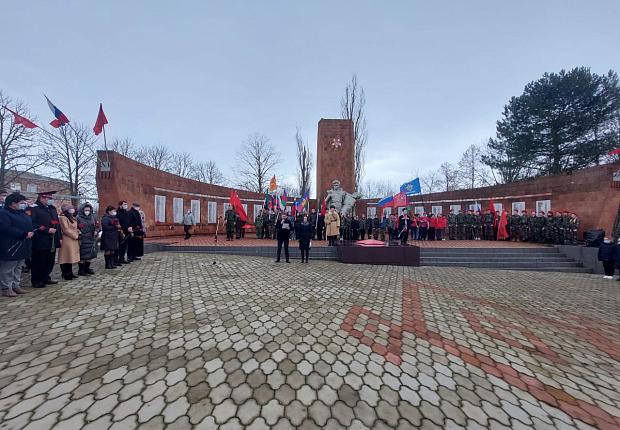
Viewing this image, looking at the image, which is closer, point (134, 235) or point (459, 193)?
point (134, 235)

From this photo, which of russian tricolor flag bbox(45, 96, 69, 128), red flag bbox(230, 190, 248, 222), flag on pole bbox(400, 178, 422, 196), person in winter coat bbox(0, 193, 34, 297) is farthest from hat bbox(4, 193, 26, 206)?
flag on pole bbox(400, 178, 422, 196)

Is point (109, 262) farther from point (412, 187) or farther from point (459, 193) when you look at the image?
point (459, 193)

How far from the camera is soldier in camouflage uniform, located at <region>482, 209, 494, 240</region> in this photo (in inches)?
650

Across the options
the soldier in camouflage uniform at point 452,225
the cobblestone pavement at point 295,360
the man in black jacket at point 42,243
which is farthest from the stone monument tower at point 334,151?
the man in black jacket at point 42,243

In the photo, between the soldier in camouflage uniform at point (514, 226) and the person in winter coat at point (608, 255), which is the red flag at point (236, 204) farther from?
the soldier in camouflage uniform at point (514, 226)

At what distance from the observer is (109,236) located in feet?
22.4

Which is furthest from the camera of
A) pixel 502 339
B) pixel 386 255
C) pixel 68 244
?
pixel 386 255

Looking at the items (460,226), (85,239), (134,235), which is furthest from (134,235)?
(460,226)

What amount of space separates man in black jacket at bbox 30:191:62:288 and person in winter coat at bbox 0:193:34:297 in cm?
23

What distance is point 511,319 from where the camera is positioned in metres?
4.59

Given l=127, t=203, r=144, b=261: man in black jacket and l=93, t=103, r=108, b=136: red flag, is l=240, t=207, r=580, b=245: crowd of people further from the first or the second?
l=93, t=103, r=108, b=136: red flag

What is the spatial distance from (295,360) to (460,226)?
17.8m

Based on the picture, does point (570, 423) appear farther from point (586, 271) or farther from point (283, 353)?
point (586, 271)

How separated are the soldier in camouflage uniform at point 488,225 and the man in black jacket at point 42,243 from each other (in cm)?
1983
